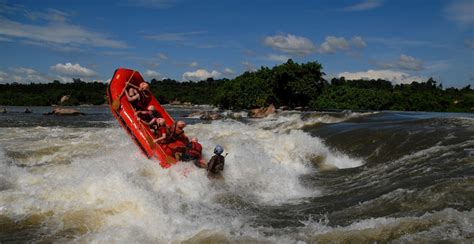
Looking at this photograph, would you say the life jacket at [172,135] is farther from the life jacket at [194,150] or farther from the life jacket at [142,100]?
the life jacket at [142,100]

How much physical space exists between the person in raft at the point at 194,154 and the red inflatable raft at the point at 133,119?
31cm

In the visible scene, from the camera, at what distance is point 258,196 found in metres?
8.92

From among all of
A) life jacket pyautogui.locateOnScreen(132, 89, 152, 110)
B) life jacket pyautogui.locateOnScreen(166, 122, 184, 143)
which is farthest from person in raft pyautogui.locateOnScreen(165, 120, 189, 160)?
life jacket pyautogui.locateOnScreen(132, 89, 152, 110)

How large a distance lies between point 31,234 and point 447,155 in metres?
8.36

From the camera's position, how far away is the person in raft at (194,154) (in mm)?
9820

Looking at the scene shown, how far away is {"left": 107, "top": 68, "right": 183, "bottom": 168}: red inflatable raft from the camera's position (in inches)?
394

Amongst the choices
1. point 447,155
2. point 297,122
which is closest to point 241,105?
point 297,122

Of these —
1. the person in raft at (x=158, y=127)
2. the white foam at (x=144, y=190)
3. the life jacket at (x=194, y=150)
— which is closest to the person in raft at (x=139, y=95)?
the person in raft at (x=158, y=127)

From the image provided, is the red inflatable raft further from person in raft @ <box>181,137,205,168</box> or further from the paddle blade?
person in raft @ <box>181,137,205,168</box>

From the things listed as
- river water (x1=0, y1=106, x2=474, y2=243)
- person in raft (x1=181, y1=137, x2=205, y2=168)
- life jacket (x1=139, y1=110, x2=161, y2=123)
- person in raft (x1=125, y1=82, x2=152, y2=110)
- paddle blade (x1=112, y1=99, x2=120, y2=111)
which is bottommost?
river water (x1=0, y1=106, x2=474, y2=243)

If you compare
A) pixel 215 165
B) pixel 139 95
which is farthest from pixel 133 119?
pixel 215 165

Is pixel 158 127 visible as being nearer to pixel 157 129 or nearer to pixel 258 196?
pixel 157 129

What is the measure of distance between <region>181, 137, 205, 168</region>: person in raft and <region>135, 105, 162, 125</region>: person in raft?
1.51 m

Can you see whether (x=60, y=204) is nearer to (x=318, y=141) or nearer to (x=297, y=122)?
(x=318, y=141)
